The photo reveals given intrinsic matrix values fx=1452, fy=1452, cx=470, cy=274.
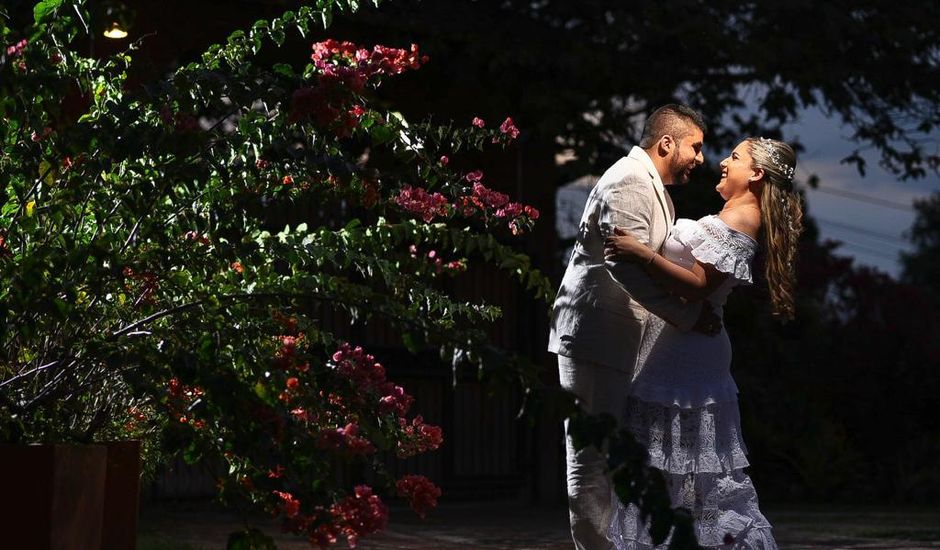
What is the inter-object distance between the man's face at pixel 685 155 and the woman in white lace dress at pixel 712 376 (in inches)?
6.4

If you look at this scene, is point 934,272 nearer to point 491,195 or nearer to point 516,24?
point 516,24

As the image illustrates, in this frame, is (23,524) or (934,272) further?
(934,272)

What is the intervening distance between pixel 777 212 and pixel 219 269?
1788 mm

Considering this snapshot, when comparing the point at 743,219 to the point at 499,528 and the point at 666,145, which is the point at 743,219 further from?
the point at 499,528

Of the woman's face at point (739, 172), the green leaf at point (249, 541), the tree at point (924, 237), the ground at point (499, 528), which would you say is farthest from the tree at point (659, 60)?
the tree at point (924, 237)

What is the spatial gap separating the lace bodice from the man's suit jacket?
0.06m

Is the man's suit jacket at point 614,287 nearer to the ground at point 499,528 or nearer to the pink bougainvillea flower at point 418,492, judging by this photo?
the pink bougainvillea flower at point 418,492

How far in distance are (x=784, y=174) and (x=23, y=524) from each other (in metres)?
2.55

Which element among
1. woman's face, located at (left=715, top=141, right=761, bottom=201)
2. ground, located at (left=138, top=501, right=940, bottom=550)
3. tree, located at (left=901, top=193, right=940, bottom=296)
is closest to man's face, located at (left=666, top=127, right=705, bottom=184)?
woman's face, located at (left=715, top=141, right=761, bottom=201)

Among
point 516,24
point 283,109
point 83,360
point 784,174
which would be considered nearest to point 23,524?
point 83,360

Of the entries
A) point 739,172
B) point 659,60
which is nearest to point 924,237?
point 659,60

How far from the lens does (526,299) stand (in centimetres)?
1108

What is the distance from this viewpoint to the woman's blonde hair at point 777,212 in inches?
184

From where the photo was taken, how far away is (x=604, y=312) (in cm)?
442
